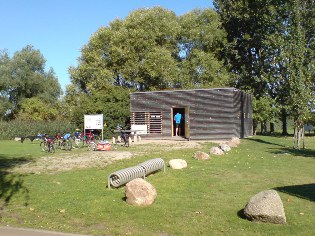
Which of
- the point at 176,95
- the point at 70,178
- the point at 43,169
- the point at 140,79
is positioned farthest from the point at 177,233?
the point at 140,79

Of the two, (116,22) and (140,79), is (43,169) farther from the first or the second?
(116,22)

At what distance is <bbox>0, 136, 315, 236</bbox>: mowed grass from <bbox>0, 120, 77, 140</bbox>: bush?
24.0 meters

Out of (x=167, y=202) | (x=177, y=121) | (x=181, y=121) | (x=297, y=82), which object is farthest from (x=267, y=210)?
(x=181, y=121)

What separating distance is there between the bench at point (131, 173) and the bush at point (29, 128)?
79.7 ft

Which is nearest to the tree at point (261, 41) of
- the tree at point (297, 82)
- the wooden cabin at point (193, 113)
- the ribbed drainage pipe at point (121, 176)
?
the tree at point (297, 82)

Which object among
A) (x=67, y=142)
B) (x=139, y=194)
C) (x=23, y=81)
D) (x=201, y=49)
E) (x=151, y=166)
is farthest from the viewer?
(x=23, y=81)

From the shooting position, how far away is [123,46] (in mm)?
41031

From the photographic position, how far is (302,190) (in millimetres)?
10219

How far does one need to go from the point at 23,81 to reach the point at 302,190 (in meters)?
49.2

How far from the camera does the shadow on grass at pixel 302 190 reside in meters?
9.51

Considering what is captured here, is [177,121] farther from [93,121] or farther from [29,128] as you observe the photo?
[29,128]

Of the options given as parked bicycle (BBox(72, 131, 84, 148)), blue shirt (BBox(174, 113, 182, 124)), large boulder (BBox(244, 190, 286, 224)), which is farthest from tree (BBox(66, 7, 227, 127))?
large boulder (BBox(244, 190, 286, 224))

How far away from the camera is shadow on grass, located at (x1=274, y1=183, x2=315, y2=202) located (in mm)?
9508

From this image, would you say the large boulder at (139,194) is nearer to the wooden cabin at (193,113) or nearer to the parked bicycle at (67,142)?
the parked bicycle at (67,142)
